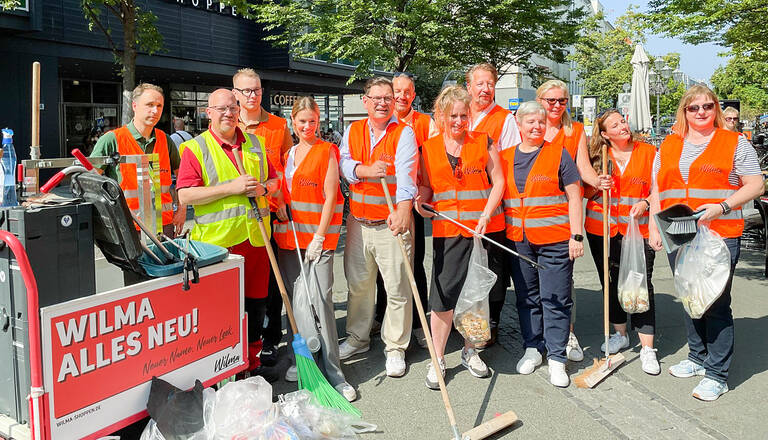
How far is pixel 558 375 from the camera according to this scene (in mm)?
4414

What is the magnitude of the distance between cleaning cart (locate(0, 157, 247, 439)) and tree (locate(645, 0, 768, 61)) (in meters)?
7.17

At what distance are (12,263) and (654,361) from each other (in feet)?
13.6

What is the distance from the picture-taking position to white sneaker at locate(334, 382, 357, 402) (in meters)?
4.10

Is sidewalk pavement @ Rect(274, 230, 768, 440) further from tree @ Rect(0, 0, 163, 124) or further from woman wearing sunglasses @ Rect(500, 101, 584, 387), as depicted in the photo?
tree @ Rect(0, 0, 163, 124)

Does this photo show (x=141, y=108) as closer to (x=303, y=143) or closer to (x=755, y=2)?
(x=303, y=143)

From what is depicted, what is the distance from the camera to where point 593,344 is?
526 centimetres

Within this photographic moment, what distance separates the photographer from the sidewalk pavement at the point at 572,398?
3758 mm

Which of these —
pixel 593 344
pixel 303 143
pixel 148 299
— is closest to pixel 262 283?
pixel 303 143

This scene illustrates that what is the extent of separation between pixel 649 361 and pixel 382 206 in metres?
2.28

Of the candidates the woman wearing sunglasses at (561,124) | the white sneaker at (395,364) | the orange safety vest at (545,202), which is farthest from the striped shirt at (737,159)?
the white sneaker at (395,364)

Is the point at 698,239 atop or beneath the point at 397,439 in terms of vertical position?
atop

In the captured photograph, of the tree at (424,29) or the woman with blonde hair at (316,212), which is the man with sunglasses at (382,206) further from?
Answer: the tree at (424,29)

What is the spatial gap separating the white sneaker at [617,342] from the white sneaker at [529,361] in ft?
2.11

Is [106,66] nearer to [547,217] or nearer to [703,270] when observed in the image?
[547,217]
